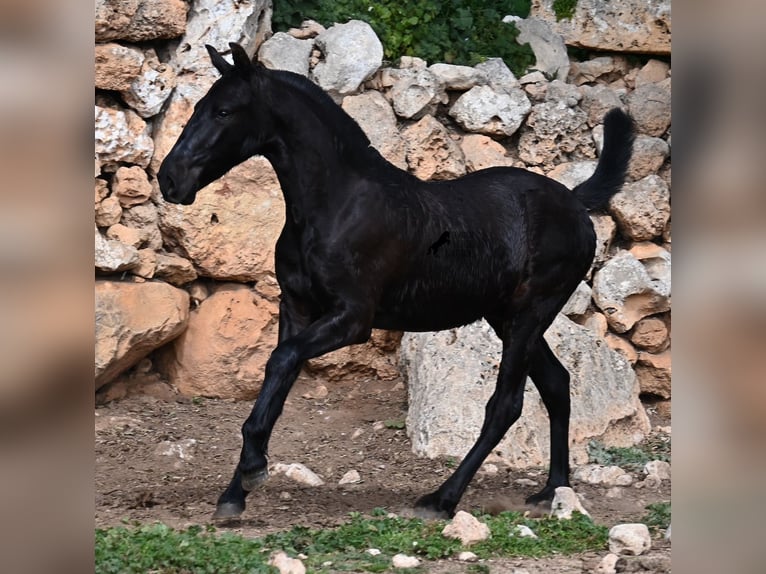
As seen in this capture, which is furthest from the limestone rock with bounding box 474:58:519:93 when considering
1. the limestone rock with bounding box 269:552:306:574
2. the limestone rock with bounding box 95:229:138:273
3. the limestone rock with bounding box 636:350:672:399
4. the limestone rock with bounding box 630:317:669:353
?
the limestone rock with bounding box 269:552:306:574

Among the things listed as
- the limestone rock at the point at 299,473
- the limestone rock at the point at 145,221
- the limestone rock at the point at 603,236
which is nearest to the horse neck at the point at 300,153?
the limestone rock at the point at 299,473

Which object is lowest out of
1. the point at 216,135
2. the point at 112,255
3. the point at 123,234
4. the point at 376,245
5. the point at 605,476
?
the point at 605,476

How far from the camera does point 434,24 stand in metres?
9.33

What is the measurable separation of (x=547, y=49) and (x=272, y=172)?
2.91 m

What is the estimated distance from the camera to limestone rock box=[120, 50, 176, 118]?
26.2 feet

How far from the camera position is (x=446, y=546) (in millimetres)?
4621

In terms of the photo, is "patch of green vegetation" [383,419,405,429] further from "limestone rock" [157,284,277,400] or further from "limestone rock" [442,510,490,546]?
"limestone rock" [442,510,490,546]

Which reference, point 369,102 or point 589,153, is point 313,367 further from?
point 589,153

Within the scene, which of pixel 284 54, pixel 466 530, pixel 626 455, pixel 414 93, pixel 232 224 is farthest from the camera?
pixel 414 93

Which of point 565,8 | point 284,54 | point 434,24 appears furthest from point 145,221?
point 565,8

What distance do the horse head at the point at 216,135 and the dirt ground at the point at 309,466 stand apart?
167cm

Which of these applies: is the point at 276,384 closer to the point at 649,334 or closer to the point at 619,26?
the point at 649,334
